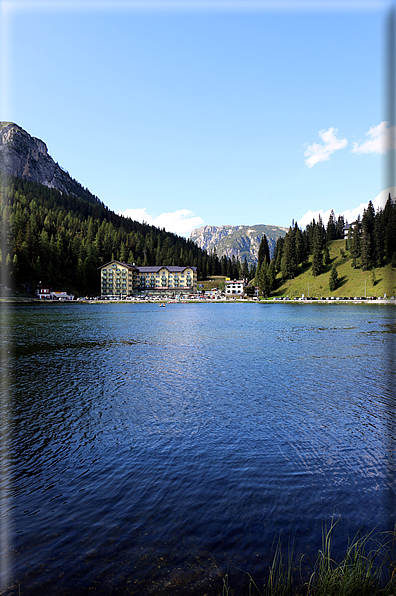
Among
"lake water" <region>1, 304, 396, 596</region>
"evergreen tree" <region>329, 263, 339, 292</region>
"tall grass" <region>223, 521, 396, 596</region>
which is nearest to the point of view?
"tall grass" <region>223, 521, 396, 596</region>

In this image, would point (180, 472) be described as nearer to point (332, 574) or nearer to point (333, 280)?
point (332, 574)

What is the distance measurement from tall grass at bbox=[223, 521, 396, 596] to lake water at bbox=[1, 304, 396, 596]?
427mm

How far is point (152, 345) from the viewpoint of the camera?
55.2 m

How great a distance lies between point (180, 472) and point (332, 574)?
8.07 meters

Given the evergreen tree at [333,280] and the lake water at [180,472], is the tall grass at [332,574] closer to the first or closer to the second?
the lake water at [180,472]

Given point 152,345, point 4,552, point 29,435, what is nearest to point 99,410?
point 29,435

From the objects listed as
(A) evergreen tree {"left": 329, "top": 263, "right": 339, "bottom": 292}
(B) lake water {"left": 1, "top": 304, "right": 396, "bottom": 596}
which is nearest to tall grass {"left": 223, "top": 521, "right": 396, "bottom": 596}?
(B) lake water {"left": 1, "top": 304, "right": 396, "bottom": 596}

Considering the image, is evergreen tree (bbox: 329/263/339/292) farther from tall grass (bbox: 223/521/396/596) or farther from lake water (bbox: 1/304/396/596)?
tall grass (bbox: 223/521/396/596)

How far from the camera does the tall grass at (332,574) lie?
8.08 meters

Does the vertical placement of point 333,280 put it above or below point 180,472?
above

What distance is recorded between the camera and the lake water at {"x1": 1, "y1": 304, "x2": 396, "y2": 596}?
33.2ft

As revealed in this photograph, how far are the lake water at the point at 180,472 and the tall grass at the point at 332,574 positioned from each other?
427mm

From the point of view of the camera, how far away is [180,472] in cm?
1529

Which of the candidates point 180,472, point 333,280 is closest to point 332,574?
point 180,472
